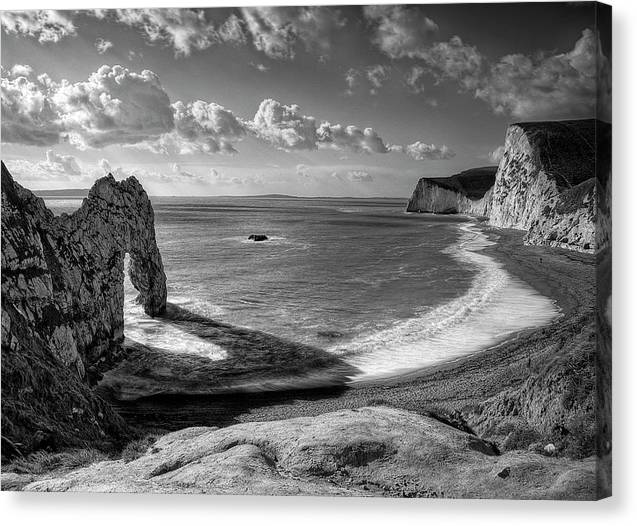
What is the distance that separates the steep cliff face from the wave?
0.58m

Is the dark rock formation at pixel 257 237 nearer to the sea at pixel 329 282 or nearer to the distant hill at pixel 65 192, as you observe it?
the sea at pixel 329 282

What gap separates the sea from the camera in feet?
19.9

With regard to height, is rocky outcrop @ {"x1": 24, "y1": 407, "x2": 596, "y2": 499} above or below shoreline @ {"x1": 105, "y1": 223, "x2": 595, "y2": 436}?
below

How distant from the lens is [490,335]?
587 centimetres

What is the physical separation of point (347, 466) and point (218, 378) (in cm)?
175

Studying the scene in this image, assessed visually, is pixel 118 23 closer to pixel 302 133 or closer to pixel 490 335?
pixel 302 133

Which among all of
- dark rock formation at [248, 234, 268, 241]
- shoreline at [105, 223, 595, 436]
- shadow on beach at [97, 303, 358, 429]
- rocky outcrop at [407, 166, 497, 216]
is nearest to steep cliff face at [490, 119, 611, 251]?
rocky outcrop at [407, 166, 497, 216]

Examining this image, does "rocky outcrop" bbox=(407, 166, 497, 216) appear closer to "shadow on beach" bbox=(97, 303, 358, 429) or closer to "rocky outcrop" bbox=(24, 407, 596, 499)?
"shadow on beach" bbox=(97, 303, 358, 429)

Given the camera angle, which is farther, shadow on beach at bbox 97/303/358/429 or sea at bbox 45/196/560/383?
sea at bbox 45/196/560/383

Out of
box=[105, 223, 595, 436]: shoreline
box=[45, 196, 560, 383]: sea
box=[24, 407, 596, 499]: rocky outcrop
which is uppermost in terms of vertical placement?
box=[45, 196, 560, 383]: sea

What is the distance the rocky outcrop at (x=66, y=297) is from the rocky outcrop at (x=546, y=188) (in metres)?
3.14

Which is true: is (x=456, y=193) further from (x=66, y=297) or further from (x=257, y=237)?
(x=66, y=297)

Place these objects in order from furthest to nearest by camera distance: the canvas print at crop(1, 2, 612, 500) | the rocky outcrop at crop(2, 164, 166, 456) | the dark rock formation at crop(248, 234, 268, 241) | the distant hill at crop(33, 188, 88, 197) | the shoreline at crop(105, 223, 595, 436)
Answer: the dark rock formation at crop(248, 234, 268, 241), the distant hill at crop(33, 188, 88, 197), the shoreline at crop(105, 223, 595, 436), the rocky outcrop at crop(2, 164, 166, 456), the canvas print at crop(1, 2, 612, 500)

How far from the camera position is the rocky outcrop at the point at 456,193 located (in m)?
5.88
